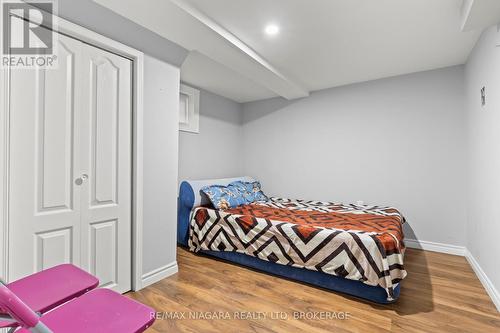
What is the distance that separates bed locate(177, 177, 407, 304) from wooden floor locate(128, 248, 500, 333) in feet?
0.47

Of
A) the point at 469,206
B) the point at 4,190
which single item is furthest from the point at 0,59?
the point at 469,206

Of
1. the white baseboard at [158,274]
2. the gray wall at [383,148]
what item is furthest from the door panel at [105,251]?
the gray wall at [383,148]

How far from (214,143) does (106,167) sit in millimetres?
2359

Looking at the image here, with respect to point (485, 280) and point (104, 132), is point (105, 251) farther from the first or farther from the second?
point (485, 280)

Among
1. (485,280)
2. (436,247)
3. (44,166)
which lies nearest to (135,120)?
(44,166)

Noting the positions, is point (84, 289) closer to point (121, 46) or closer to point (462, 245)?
point (121, 46)

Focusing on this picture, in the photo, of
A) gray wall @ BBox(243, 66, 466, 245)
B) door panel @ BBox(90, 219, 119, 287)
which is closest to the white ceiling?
gray wall @ BBox(243, 66, 466, 245)

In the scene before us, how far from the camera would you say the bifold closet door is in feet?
5.11

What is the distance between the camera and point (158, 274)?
7.79ft

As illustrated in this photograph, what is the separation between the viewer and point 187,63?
3051 millimetres

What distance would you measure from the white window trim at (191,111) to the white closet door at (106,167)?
1.54 meters

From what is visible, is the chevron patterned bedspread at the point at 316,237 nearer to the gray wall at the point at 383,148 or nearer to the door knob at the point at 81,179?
the gray wall at the point at 383,148

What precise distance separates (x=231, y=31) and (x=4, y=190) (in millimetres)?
2091

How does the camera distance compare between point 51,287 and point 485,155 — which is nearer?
point 51,287
